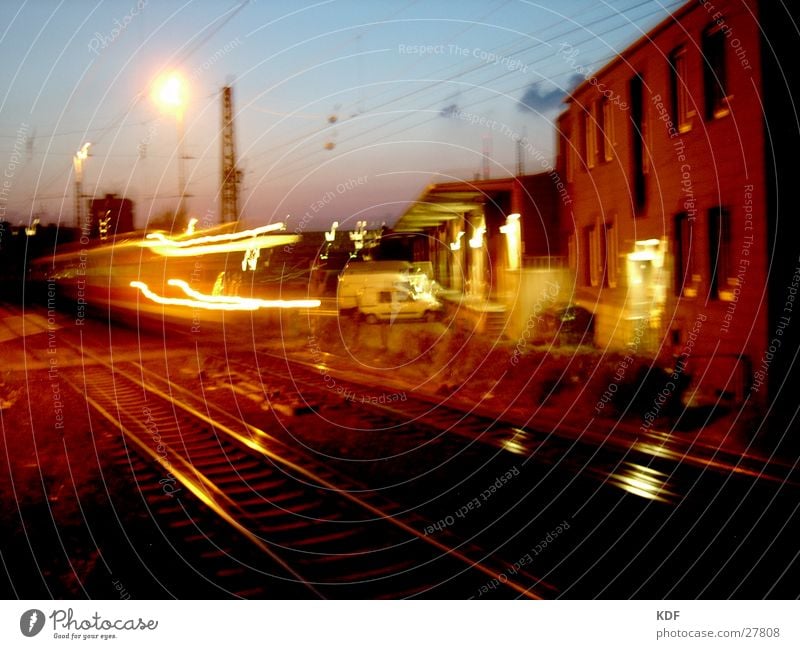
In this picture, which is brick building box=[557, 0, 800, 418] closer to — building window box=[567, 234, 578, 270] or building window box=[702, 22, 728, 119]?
building window box=[702, 22, 728, 119]

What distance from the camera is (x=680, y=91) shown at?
13781mm

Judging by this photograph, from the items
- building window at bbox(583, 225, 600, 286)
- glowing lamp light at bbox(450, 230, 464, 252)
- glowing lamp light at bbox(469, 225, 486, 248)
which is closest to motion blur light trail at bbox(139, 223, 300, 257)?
building window at bbox(583, 225, 600, 286)

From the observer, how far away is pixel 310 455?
859 cm

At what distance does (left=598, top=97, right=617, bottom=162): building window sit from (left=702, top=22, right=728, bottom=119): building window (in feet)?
12.4

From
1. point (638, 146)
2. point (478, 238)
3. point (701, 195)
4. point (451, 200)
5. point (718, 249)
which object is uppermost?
point (638, 146)

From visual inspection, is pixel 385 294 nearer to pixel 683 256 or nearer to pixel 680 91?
pixel 683 256

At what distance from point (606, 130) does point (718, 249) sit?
5.25 metres

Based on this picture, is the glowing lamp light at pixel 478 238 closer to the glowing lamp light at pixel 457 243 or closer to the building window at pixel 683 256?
the glowing lamp light at pixel 457 243


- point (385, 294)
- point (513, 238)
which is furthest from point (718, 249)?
point (385, 294)

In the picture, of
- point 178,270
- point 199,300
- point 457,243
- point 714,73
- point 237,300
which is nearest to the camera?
point 714,73

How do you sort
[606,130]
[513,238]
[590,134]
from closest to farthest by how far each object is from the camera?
1. [606,130]
2. [590,134]
3. [513,238]

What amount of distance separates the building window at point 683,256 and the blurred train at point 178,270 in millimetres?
8411

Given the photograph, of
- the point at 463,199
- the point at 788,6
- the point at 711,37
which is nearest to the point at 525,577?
the point at 788,6

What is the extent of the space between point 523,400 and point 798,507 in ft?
18.1
